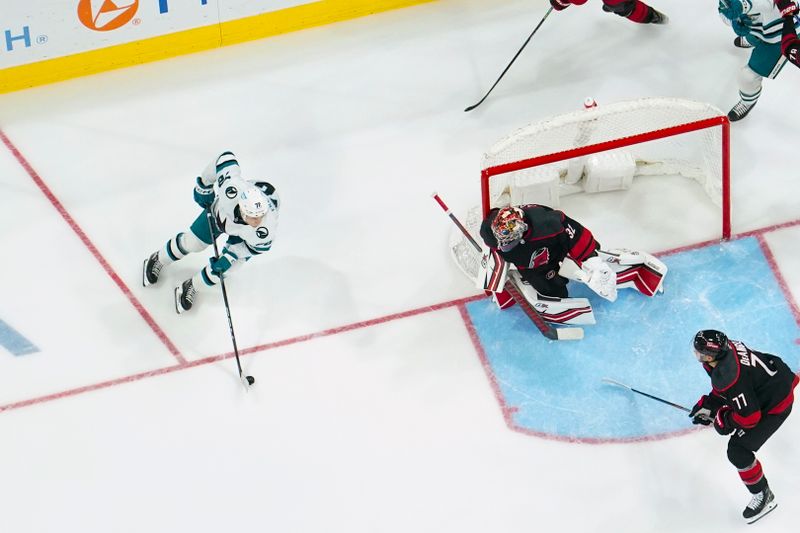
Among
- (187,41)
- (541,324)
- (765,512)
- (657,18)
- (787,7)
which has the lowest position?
(765,512)

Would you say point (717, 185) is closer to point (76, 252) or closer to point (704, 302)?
point (704, 302)

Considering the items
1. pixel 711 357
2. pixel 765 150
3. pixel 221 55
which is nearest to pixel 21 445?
pixel 221 55

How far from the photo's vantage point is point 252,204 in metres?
5.69

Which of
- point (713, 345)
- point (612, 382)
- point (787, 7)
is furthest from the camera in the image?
point (787, 7)

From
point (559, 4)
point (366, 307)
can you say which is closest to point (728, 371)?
point (366, 307)

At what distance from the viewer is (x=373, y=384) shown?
6125mm

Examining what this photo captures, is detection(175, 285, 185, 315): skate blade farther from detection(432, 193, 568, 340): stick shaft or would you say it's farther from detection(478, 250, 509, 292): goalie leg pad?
detection(478, 250, 509, 292): goalie leg pad

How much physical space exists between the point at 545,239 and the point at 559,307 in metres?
0.43

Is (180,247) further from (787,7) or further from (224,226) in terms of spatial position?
(787,7)

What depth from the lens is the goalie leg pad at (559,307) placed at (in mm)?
6160

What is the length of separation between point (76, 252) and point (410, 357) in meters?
1.91

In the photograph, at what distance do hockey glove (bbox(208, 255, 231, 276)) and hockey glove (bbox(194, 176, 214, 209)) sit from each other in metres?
0.27

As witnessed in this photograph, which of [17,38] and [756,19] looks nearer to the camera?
[756,19]

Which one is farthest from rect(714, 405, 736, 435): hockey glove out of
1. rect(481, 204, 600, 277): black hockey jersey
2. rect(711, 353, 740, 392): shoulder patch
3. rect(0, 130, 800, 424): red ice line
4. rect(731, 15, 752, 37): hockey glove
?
rect(731, 15, 752, 37): hockey glove
